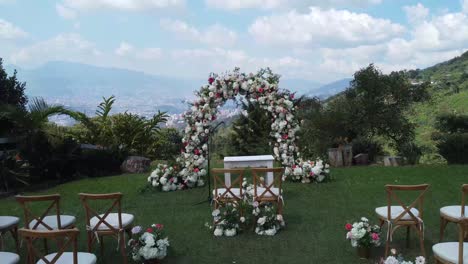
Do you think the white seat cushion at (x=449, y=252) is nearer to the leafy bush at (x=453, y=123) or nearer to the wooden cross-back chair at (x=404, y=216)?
the wooden cross-back chair at (x=404, y=216)

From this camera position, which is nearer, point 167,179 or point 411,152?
point 167,179

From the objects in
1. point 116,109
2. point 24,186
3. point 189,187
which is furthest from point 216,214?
point 116,109

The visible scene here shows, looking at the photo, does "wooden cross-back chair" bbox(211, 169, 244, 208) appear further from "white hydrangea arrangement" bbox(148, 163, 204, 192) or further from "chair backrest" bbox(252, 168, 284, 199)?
"white hydrangea arrangement" bbox(148, 163, 204, 192)

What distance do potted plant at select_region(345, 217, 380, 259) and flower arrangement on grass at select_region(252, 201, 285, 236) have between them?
4.76 feet

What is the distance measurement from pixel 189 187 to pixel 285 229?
408 cm

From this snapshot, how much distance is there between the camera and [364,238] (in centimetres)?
561

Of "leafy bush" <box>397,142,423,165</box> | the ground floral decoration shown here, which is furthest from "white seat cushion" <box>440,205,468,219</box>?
"leafy bush" <box>397,142,423,165</box>

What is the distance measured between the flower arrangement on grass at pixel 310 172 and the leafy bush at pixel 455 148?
4.69 m

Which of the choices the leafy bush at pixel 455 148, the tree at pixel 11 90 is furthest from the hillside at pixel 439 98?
the tree at pixel 11 90

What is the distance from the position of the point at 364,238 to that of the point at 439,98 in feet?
67.9

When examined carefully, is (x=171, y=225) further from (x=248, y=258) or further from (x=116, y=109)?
(x=116, y=109)

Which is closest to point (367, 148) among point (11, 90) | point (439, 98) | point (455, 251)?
point (455, 251)

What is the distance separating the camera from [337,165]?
1359 cm

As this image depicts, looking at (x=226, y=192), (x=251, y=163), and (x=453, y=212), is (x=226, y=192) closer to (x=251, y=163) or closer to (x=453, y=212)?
(x=251, y=163)
